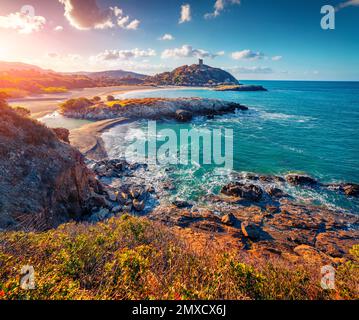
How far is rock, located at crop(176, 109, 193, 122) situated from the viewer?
157ft

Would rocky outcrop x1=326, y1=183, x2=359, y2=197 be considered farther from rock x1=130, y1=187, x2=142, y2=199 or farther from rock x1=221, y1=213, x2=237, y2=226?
rock x1=130, y1=187, x2=142, y2=199

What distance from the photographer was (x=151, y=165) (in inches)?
947

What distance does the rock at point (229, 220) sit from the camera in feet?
45.4

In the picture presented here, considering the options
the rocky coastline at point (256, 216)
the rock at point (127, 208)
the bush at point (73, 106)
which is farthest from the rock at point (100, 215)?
the bush at point (73, 106)

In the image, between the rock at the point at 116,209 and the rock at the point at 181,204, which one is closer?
the rock at the point at 116,209

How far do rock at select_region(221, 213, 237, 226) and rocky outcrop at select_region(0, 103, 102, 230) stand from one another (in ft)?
30.0

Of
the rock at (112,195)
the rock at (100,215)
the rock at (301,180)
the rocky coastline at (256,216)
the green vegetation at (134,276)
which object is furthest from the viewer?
the rock at (301,180)

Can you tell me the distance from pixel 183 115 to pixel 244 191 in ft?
112

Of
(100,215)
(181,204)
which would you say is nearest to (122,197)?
(100,215)

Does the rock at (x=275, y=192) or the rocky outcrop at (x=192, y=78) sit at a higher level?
the rocky outcrop at (x=192, y=78)

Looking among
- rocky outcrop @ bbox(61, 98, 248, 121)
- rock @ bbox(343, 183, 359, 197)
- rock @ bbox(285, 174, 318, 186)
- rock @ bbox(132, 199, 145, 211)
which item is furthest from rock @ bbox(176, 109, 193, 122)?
rock @ bbox(343, 183, 359, 197)

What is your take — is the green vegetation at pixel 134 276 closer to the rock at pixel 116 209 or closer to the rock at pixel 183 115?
the rock at pixel 116 209

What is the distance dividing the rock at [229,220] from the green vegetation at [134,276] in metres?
7.68
